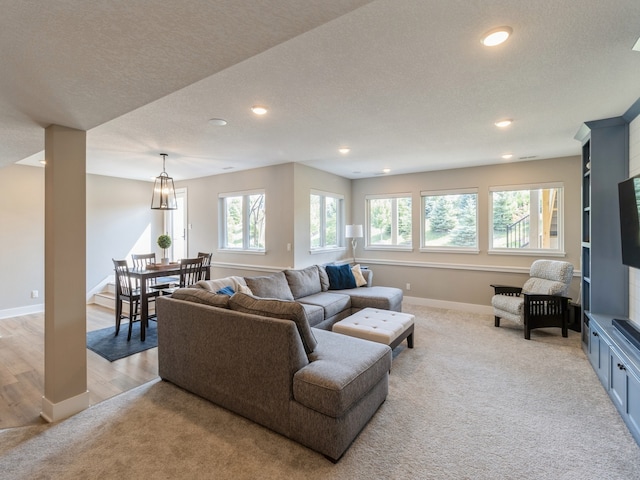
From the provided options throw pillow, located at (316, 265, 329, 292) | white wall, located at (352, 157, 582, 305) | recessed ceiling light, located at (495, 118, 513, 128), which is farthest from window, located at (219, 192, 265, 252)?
recessed ceiling light, located at (495, 118, 513, 128)

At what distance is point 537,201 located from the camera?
5070 mm

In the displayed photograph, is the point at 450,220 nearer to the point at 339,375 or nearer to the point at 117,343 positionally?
the point at 339,375

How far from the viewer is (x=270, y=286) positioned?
12.9 feet

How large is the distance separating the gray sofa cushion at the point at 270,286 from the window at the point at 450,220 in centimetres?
315

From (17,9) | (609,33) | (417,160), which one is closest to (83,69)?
(17,9)

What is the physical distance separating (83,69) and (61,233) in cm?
139

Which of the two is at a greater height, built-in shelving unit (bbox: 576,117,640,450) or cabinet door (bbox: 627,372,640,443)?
built-in shelving unit (bbox: 576,117,640,450)

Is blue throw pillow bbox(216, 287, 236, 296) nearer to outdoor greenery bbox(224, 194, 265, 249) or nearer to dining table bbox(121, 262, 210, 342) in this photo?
dining table bbox(121, 262, 210, 342)

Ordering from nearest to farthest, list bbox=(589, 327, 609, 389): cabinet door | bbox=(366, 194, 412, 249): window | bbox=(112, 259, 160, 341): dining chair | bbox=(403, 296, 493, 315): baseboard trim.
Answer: bbox=(589, 327, 609, 389): cabinet door, bbox=(112, 259, 160, 341): dining chair, bbox=(403, 296, 493, 315): baseboard trim, bbox=(366, 194, 412, 249): window

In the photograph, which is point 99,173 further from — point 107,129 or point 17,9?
point 17,9

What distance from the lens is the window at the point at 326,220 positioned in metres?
5.84

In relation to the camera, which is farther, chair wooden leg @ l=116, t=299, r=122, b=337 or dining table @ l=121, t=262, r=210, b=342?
chair wooden leg @ l=116, t=299, r=122, b=337

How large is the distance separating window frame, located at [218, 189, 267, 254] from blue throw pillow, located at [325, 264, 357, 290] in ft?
4.35

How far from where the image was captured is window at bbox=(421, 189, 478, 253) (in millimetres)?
5586
